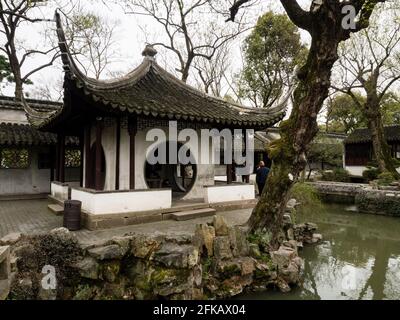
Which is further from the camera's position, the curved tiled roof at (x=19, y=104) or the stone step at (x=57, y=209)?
the curved tiled roof at (x=19, y=104)

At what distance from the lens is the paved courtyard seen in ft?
20.2

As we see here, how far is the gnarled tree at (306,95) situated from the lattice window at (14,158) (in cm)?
983

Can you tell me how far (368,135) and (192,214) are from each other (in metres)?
21.2

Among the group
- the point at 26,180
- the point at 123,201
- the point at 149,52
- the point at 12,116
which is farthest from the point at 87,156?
the point at 12,116

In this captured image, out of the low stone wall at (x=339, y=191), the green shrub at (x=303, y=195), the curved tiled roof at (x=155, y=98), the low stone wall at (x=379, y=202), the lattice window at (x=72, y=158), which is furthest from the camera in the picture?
the low stone wall at (x=339, y=191)

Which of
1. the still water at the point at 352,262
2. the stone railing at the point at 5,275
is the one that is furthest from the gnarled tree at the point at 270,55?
the stone railing at the point at 5,275

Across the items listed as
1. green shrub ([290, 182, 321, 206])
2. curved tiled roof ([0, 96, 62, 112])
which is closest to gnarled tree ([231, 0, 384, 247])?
green shrub ([290, 182, 321, 206])

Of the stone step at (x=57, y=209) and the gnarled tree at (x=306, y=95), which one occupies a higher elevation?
the gnarled tree at (x=306, y=95)

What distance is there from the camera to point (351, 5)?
5.69 m

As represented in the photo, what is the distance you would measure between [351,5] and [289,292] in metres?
5.47

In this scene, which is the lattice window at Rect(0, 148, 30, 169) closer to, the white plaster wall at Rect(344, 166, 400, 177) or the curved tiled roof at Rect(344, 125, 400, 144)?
the white plaster wall at Rect(344, 166, 400, 177)

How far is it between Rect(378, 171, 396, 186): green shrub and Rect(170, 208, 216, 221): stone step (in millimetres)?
12237

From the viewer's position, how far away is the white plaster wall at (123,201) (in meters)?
6.55

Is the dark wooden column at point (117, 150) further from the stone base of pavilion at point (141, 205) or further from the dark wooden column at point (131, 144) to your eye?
the stone base of pavilion at point (141, 205)
